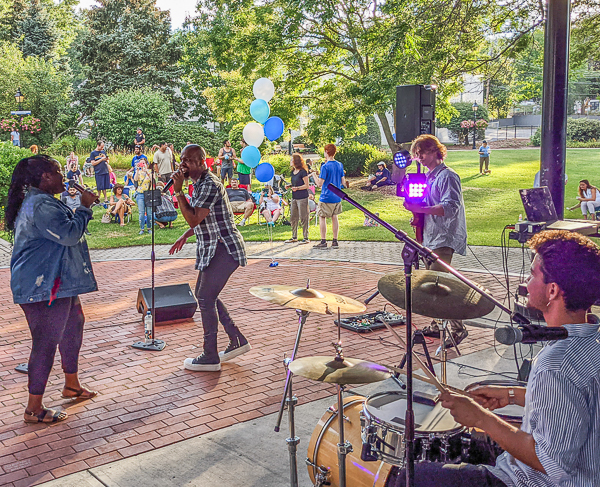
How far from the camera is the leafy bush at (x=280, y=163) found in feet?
80.0

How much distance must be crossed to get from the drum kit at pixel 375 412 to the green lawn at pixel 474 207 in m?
10.6

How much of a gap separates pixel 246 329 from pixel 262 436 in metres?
2.92

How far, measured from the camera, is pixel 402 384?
11.1ft

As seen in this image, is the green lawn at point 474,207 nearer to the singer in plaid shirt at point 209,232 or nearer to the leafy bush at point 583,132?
the leafy bush at point 583,132

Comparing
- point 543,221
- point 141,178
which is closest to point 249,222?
point 141,178

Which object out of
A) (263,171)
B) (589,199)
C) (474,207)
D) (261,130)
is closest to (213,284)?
(263,171)

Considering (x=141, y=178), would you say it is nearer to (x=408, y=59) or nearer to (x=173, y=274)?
(x=173, y=274)

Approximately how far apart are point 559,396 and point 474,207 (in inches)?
780

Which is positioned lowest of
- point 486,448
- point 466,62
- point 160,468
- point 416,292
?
point 160,468

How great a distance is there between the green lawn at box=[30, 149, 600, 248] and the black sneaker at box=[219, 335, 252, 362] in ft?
26.7

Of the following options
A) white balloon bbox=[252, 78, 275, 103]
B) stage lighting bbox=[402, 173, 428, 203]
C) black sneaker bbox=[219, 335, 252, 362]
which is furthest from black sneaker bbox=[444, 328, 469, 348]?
white balloon bbox=[252, 78, 275, 103]

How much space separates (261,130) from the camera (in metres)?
13.9

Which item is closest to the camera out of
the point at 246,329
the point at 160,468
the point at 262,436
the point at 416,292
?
the point at 416,292

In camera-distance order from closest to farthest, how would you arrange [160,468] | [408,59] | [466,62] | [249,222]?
1. [160,468]
2. [466,62]
3. [408,59]
4. [249,222]
